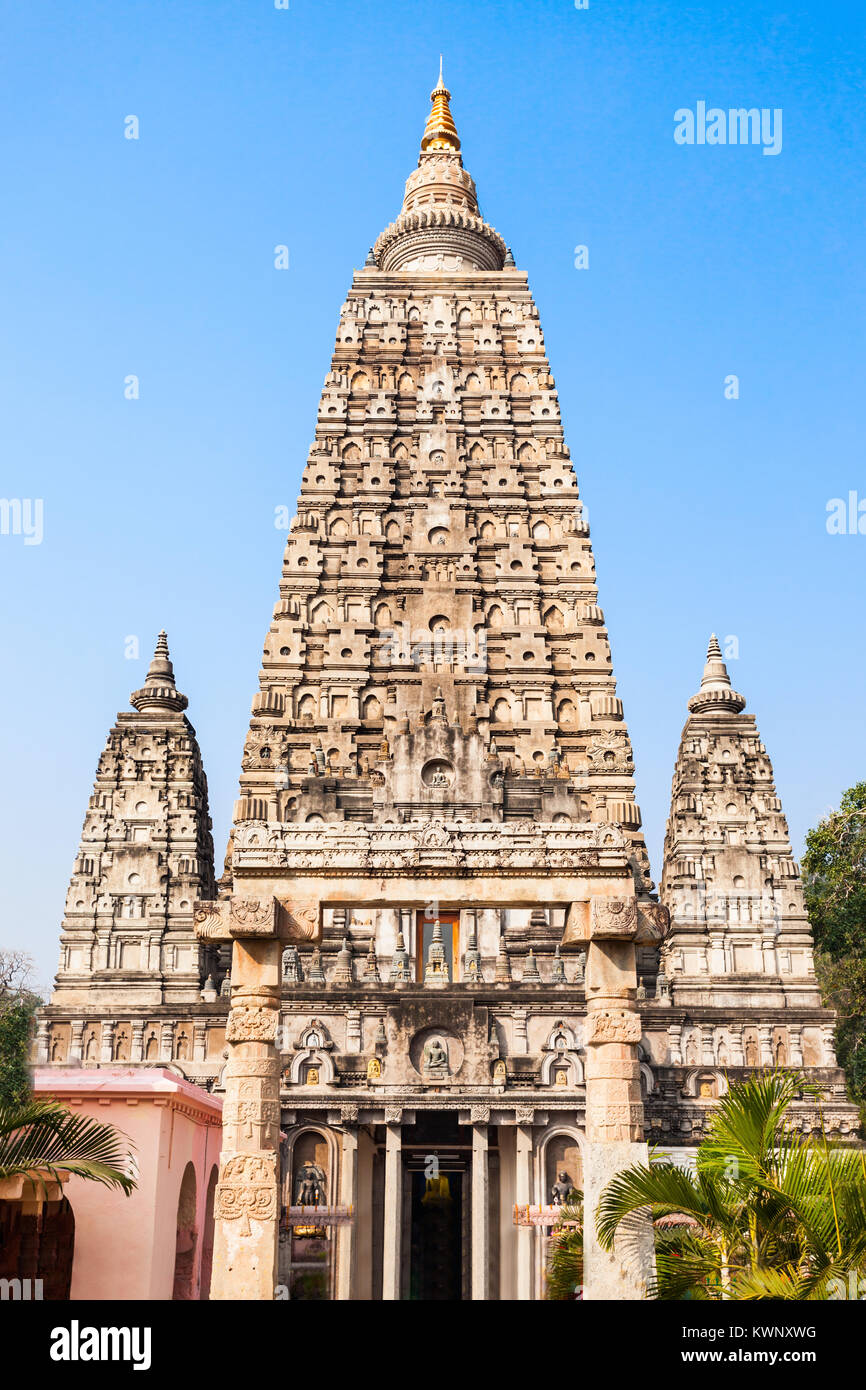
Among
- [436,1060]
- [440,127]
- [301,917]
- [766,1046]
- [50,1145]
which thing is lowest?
[50,1145]

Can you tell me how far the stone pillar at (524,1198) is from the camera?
31047 mm

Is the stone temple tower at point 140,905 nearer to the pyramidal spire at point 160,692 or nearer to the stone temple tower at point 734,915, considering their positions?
the pyramidal spire at point 160,692

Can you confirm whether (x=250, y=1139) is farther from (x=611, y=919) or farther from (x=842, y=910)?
(x=842, y=910)

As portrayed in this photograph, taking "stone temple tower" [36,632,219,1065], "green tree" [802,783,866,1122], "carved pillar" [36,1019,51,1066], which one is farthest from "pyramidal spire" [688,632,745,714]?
"carved pillar" [36,1019,51,1066]

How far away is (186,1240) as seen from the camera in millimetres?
25266

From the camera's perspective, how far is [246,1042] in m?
17.7

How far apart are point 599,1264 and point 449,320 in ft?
145

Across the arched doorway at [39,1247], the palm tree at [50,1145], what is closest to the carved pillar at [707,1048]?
the arched doorway at [39,1247]

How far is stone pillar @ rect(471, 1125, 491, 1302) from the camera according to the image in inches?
1196

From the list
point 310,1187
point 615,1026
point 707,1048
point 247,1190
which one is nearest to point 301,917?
point 247,1190

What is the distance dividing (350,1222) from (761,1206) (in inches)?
838
